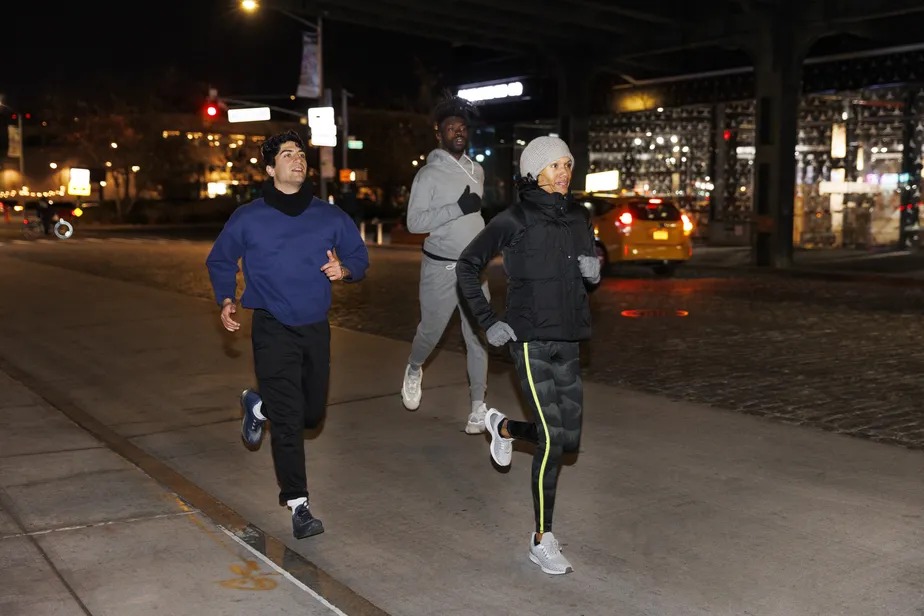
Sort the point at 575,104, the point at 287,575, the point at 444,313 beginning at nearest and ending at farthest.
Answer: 1. the point at 287,575
2. the point at 444,313
3. the point at 575,104

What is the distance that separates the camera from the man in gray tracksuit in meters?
6.57

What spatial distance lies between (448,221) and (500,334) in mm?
2229

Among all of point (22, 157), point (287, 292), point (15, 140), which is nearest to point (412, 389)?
point (287, 292)

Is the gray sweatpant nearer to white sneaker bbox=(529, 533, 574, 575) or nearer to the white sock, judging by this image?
the white sock

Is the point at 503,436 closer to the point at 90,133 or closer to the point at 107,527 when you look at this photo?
the point at 107,527

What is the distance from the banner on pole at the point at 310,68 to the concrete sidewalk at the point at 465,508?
2474 cm

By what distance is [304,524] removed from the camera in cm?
496

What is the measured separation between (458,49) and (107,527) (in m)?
31.1

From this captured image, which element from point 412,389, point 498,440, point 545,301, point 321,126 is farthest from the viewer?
point 321,126

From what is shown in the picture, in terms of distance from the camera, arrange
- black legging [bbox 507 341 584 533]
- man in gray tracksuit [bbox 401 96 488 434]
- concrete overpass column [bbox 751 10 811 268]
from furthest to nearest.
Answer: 1. concrete overpass column [bbox 751 10 811 268]
2. man in gray tracksuit [bbox 401 96 488 434]
3. black legging [bbox 507 341 584 533]

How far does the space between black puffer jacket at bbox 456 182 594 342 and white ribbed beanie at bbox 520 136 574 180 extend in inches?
3.4

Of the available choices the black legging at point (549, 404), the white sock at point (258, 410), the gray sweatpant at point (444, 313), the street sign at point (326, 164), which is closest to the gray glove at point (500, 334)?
the black legging at point (549, 404)

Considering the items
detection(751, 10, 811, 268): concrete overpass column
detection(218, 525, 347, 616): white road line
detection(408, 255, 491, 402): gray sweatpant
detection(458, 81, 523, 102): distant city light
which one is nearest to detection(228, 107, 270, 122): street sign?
detection(458, 81, 523, 102): distant city light

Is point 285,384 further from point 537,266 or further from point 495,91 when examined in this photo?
point 495,91
